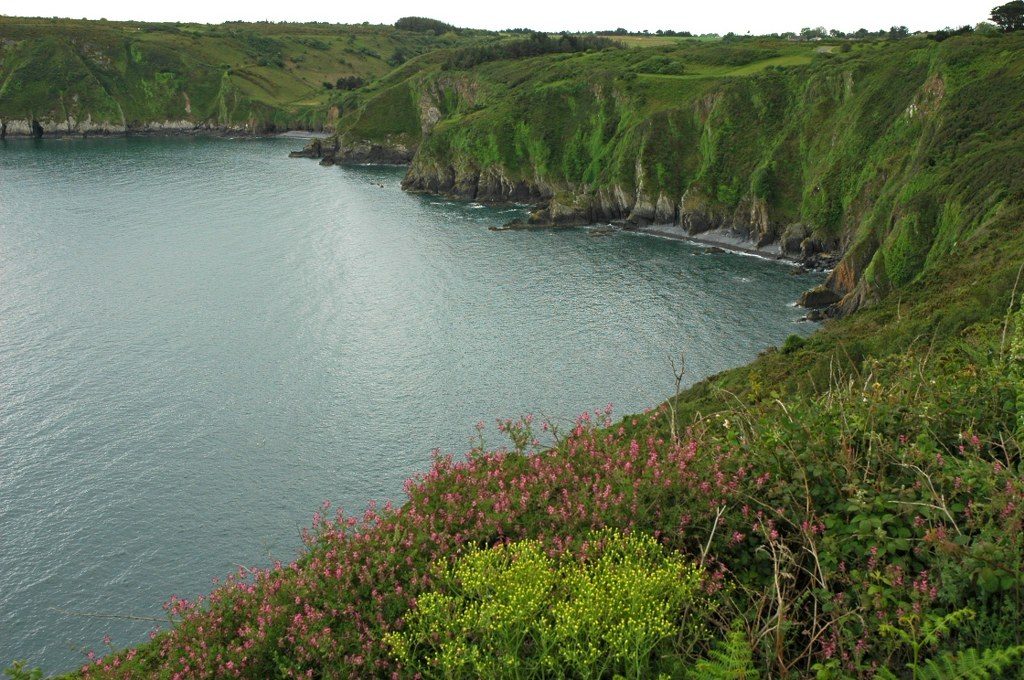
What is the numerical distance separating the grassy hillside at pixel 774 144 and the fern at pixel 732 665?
186ft

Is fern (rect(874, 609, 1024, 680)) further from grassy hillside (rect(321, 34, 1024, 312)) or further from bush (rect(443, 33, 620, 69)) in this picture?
bush (rect(443, 33, 620, 69))

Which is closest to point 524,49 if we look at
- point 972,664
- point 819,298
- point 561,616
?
point 819,298

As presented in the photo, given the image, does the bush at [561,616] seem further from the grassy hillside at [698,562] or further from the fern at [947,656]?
the fern at [947,656]

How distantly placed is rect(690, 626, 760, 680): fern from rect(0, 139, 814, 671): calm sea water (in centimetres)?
2712

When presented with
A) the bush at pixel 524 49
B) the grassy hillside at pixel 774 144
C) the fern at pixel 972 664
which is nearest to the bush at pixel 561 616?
the fern at pixel 972 664

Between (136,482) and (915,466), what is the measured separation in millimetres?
47884

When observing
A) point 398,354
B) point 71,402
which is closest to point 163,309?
point 71,402

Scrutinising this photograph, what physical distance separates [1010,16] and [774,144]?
29.8m

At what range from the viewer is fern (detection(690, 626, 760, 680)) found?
9.76m

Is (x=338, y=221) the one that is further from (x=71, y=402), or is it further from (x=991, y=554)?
(x=991, y=554)

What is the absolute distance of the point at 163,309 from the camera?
8150cm

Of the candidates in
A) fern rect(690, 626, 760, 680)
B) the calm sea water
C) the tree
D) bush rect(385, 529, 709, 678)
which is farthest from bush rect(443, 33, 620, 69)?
fern rect(690, 626, 760, 680)

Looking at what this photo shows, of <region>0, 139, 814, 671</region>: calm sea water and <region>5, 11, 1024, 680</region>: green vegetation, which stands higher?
<region>5, 11, 1024, 680</region>: green vegetation

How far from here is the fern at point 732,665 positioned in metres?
9.76
